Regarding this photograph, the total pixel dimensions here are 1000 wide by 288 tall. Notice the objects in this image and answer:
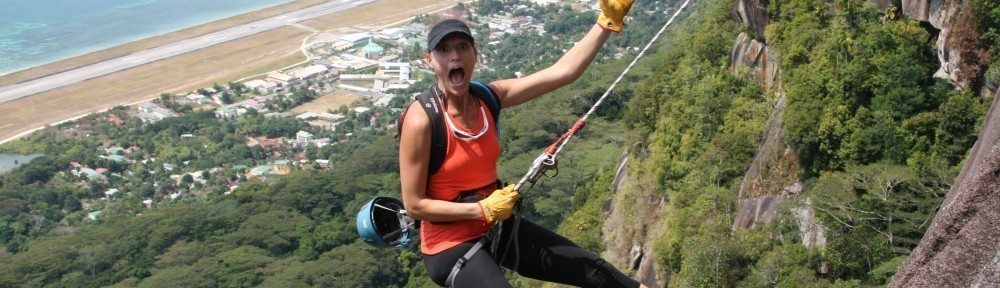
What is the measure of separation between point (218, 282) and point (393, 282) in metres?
5.22

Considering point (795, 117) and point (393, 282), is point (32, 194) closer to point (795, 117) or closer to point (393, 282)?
point (393, 282)

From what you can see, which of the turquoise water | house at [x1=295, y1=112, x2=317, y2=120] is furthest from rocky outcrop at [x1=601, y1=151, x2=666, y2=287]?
the turquoise water

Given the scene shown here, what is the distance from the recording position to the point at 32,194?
36688mm

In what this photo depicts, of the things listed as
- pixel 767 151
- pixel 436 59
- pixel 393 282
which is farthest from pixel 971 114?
pixel 393 282

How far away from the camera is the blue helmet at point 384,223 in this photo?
12.7ft

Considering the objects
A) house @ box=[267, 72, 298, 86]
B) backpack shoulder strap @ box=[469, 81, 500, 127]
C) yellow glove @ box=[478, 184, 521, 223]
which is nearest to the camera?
yellow glove @ box=[478, 184, 521, 223]

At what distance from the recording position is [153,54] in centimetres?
5072

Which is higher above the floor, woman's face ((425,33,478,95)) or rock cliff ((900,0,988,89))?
woman's face ((425,33,478,95))

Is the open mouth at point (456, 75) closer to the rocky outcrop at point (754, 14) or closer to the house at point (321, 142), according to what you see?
the rocky outcrop at point (754, 14)

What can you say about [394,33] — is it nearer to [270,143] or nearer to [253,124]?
[253,124]

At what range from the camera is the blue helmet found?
152 inches

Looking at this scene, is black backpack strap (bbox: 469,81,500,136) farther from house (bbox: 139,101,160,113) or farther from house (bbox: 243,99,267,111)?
house (bbox: 139,101,160,113)

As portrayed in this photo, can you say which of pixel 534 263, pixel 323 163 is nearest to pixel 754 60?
pixel 534 263

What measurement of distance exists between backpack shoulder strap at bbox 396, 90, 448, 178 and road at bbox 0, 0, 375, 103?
152 ft
